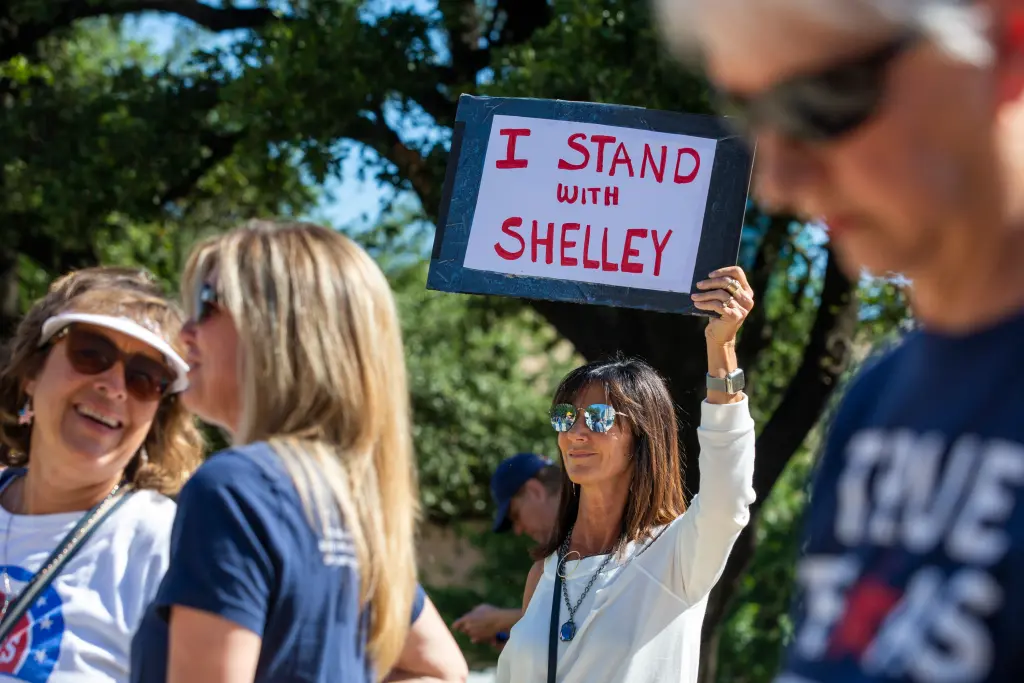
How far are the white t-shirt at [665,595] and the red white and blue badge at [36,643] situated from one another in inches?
49.2

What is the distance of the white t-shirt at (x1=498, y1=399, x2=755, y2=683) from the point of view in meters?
3.10

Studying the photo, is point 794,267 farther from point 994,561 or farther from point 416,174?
point 994,561

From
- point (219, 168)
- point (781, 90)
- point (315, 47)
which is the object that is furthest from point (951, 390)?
point (219, 168)

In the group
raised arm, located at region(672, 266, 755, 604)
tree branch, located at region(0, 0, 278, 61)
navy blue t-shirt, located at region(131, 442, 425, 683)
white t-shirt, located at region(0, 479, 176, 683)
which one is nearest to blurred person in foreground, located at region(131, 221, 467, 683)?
A: navy blue t-shirt, located at region(131, 442, 425, 683)

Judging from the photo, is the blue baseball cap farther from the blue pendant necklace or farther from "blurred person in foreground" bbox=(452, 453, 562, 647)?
the blue pendant necklace

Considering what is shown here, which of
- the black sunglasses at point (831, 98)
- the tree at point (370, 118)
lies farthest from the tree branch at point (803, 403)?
the black sunglasses at point (831, 98)

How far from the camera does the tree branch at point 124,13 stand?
896 centimetres

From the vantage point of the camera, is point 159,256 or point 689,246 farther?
point 159,256

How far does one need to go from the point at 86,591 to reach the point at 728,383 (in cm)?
154

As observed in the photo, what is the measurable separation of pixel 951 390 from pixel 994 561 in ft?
0.55

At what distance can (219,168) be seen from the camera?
416 inches

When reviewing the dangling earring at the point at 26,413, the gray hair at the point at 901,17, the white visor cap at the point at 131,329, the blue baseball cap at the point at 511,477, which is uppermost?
the gray hair at the point at 901,17

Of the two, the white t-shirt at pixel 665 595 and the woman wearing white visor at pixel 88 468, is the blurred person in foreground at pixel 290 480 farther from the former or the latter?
the white t-shirt at pixel 665 595

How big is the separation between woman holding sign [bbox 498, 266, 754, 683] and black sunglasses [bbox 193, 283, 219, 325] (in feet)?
4.95
